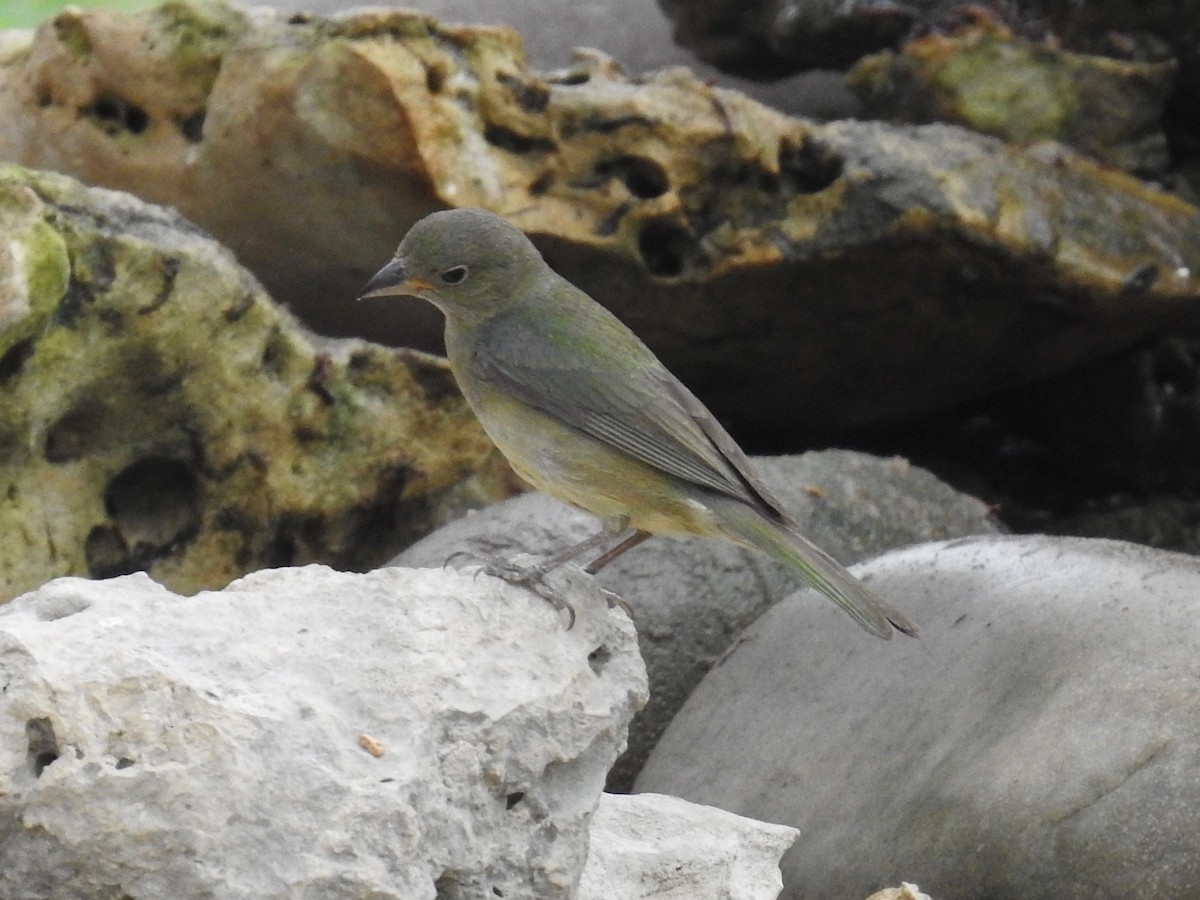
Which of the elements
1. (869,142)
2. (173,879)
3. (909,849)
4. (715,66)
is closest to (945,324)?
(869,142)

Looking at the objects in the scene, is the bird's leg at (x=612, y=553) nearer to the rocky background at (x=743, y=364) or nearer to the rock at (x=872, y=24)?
the rocky background at (x=743, y=364)

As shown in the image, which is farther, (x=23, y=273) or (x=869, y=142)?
(x=869, y=142)

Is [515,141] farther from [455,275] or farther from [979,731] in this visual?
[979,731]

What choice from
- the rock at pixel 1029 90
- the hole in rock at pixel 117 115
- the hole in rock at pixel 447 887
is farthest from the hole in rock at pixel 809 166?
the hole in rock at pixel 447 887

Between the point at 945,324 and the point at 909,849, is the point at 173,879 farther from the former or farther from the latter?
the point at 945,324

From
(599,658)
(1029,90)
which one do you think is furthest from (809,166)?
(599,658)

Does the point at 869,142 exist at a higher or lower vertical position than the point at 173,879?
lower
